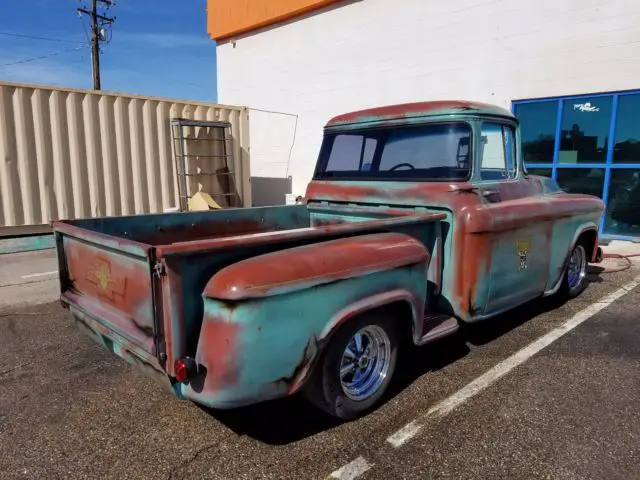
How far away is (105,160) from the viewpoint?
352 inches

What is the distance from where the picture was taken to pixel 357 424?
290 centimetres

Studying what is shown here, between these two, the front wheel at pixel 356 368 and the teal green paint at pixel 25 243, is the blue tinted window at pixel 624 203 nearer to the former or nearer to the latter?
the front wheel at pixel 356 368

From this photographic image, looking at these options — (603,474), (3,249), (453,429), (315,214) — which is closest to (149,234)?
(315,214)

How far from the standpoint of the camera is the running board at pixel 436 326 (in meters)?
3.20

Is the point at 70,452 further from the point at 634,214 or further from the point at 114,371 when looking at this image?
the point at 634,214

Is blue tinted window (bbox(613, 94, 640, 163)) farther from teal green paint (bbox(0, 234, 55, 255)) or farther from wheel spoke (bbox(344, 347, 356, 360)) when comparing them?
teal green paint (bbox(0, 234, 55, 255))

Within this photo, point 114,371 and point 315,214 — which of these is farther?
point 315,214

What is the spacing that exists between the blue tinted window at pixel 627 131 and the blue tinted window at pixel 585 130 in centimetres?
17

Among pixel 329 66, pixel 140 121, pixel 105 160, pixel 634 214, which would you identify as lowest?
pixel 634 214

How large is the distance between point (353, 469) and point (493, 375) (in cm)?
154

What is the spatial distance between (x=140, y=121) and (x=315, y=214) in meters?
6.13

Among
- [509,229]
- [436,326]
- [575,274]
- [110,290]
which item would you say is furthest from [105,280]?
[575,274]

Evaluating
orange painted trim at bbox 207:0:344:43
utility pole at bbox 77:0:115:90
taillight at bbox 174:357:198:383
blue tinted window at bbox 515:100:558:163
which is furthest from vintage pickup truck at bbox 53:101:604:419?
utility pole at bbox 77:0:115:90

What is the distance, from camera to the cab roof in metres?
3.88
